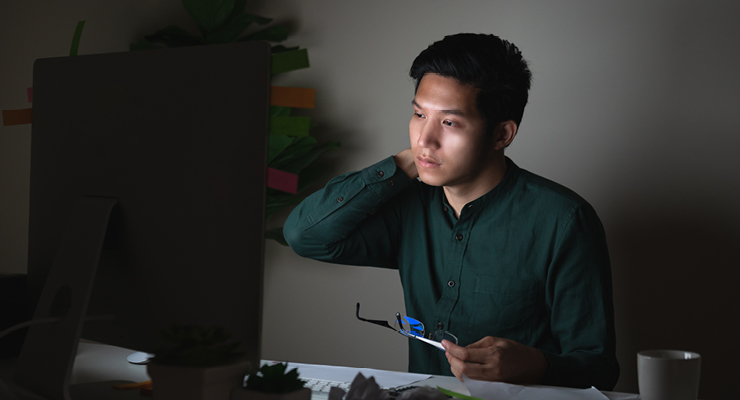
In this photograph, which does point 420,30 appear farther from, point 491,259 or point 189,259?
point 189,259

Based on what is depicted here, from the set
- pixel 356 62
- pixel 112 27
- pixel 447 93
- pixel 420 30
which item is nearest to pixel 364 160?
pixel 356 62

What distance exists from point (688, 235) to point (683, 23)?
0.57m

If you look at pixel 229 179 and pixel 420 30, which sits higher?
pixel 420 30

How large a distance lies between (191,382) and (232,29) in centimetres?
163

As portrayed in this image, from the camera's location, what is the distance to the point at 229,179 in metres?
0.60

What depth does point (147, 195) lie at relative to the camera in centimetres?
67

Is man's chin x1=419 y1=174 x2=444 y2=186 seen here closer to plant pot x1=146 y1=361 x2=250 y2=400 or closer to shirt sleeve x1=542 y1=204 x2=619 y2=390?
shirt sleeve x1=542 y1=204 x2=619 y2=390

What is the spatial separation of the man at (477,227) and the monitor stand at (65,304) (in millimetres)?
663

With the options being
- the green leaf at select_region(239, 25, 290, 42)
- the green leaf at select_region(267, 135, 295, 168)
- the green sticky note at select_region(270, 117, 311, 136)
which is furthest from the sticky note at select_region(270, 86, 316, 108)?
the green leaf at select_region(239, 25, 290, 42)

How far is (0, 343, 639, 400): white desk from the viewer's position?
761 millimetres

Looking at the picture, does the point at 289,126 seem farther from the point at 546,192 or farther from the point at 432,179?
the point at 546,192

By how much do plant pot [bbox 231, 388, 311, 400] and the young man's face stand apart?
2.40ft

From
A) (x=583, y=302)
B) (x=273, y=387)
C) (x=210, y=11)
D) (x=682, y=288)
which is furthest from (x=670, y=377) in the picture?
(x=210, y=11)

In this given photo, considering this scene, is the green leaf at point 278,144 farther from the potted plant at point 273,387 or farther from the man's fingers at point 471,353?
the potted plant at point 273,387
